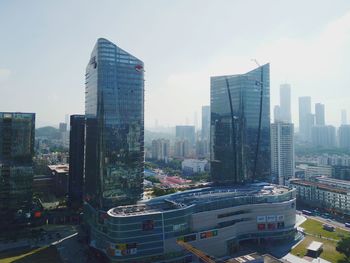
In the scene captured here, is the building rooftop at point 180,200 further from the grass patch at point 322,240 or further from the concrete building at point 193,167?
the concrete building at point 193,167

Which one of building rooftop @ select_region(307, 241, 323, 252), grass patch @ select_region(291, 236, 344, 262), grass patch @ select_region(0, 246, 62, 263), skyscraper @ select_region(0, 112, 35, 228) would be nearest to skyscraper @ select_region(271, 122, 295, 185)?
grass patch @ select_region(291, 236, 344, 262)

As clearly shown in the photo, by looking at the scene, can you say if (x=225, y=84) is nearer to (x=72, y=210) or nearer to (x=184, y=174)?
(x=72, y=210)

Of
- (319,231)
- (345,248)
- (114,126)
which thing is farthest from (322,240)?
(114,126)

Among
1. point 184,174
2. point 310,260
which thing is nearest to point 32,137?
point 310,260

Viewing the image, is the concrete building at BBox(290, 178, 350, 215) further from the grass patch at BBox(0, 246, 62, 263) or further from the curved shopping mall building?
the grass patch at BBox(0, 246, 62, 263)

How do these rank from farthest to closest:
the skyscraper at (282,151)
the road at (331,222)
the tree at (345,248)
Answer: the skyscraper at (282,151) < the road at (331,222) < the tree at (345,248)

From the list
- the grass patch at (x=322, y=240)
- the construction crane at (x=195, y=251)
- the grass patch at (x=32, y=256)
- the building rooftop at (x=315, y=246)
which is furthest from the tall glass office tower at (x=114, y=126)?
the building rooftop at (x=315, y=246)
